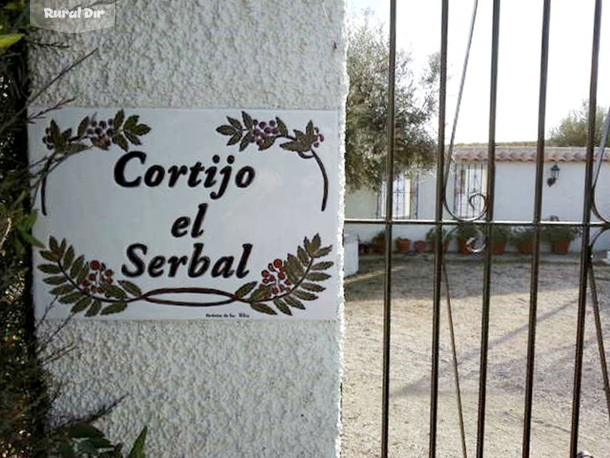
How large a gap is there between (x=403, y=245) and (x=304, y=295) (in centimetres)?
1223

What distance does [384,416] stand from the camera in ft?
5.25

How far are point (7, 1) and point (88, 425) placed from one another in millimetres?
950

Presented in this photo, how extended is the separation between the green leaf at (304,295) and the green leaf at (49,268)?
0.56 metres

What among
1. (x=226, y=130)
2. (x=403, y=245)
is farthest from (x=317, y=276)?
(x=403, y=245)

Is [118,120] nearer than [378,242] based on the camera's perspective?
Yes

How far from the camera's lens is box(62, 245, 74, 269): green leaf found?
1.32 metres

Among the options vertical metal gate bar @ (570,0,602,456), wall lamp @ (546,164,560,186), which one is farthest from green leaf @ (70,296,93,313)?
wall lamp @ (546,164,560,186)

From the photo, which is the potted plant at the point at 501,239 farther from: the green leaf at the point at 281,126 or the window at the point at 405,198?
the green leaf at the point at 281,126

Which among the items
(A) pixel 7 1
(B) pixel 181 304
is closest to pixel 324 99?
(B) pixel 181 304

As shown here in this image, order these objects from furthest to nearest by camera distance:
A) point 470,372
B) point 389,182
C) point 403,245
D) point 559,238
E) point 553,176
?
point 403,245, point 559,238, point 553,176, point 470,372, point 389,182

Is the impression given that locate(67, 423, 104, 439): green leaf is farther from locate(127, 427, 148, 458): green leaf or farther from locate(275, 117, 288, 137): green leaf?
locate(275, 117, 288, 137): green leaf

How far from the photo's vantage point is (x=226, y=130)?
130 centimetres

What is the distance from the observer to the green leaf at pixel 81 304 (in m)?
1.32

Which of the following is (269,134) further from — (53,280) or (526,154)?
(526,154)
